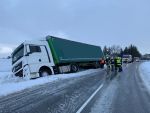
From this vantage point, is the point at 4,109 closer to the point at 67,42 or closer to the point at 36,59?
the point at 36,59

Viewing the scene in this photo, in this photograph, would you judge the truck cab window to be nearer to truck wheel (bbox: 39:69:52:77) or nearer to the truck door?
the truck door

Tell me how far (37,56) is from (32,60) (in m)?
0.70

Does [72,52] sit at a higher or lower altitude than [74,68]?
higher

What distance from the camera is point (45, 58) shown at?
976 inches

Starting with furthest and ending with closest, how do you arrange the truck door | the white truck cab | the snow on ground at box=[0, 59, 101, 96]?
1. the truck door
2. the white truck cab
3. the snow on ground at box=[0, 59, 101, 96]

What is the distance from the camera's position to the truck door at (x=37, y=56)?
23.3m

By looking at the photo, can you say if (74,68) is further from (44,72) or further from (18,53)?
(18,53)

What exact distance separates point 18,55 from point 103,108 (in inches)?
602

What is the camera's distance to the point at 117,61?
30.7 metres

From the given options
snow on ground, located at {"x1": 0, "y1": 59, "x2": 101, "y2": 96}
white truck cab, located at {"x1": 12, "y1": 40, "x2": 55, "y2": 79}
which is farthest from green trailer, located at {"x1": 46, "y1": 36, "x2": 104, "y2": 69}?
snow on ground, located at {"x1": 0, "y1": 59, "x2": 101, "y2": 96}

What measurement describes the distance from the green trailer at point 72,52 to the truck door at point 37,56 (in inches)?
44.3

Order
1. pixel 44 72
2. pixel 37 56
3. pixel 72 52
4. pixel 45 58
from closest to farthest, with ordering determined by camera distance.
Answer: pixel 37 56
pixel 44 72
pixel 45 58
pixel 72 52

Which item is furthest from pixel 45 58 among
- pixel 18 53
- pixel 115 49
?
pixel 115 49

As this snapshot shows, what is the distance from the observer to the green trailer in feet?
86.4
